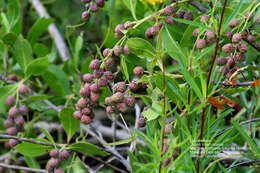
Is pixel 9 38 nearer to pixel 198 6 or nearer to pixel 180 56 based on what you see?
pixel 198 6

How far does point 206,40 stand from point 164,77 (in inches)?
5.7

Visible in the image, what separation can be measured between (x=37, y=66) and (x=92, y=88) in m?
0.45

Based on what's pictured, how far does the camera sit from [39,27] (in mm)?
1834

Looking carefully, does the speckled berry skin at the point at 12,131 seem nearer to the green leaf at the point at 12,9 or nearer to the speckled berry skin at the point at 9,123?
Result: the speckled berry skin at the point at 9,123

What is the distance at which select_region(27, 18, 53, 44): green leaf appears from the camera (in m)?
1.81

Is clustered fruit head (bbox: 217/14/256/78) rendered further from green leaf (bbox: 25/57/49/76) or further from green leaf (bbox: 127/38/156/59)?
green leaf (bbox: 25/57/49/76)

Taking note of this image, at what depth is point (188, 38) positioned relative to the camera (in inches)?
48.8

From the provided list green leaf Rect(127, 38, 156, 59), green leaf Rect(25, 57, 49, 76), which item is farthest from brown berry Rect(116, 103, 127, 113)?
green leaf Rect(25, 57, 49, 76)

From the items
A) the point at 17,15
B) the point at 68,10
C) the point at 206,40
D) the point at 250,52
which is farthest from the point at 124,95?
the point at 68,10

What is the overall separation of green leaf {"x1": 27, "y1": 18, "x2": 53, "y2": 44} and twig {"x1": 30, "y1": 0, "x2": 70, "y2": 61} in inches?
8.5

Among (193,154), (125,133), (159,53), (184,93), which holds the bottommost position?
(125,133)

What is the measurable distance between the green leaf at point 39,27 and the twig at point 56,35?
0.21 meters

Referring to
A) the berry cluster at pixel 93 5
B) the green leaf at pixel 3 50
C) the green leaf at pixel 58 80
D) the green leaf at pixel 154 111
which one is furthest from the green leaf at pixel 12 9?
the green leaf at pixel 154 111

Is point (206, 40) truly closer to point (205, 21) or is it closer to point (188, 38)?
point (205, 21)
